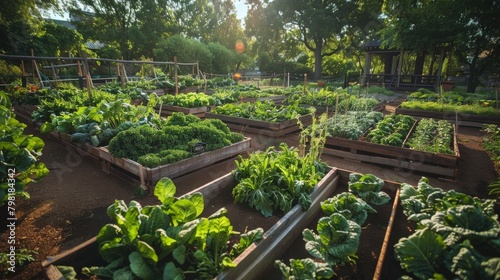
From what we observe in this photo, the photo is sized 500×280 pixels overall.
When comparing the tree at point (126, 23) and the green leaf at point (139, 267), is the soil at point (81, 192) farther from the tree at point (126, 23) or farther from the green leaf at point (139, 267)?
the tree at point (126, 23)

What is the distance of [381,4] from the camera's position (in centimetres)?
2456

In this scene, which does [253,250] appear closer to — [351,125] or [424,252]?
[424,252]

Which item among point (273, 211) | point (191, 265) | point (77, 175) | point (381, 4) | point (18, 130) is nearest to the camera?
point (191, 265)

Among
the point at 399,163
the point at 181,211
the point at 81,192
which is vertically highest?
the point at 181,211

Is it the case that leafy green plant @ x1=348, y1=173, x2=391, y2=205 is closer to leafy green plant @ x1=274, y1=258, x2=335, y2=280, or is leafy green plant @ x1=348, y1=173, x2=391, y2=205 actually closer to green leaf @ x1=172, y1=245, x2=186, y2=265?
leafy green plant @ x1=274, y1=258, x2=335, y2=280

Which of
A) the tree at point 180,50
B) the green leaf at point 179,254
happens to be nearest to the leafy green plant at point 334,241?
the green leaf at point 179,254

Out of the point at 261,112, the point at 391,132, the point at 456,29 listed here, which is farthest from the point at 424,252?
the point at 456,29

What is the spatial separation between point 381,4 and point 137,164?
29432 mm

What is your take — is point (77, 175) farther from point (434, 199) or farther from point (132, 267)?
point (434, 199)

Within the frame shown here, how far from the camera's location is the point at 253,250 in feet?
6.58

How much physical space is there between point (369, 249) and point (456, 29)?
16.9 metres

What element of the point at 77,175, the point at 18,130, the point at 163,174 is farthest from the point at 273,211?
the point at 77,175

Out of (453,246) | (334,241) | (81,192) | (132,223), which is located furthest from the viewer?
(81,192)

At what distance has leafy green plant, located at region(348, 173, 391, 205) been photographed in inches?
113
